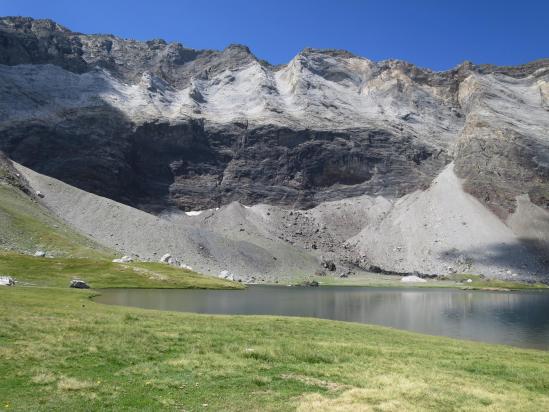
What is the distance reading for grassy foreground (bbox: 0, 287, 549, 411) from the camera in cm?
1900

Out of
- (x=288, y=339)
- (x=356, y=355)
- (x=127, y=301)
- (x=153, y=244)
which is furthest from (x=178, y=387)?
(x=153, y=244)

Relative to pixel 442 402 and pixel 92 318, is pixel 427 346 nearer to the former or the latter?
pixel 442 402

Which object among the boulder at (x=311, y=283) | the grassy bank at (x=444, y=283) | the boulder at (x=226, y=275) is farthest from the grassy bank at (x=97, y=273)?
the grassy bank at (x=444, y=283)

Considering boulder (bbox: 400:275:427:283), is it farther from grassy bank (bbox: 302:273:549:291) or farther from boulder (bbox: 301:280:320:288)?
boulder (bbox: 301:280:320:288)

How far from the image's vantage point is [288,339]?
35750 mm

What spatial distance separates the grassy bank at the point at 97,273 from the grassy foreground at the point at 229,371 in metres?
52.5

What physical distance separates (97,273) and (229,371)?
83.5 metres

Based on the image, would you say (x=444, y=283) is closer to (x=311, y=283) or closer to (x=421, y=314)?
(x=311, y=283)

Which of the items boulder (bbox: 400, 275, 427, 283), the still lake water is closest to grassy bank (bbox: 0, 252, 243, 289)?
the still lake water

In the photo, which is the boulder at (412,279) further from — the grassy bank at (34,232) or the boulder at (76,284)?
the boulder at (76,284)

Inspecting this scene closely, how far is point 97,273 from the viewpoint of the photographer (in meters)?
100

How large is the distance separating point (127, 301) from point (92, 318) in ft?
107

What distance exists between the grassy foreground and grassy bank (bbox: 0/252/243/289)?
52533mm

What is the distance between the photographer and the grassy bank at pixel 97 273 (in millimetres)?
86312
